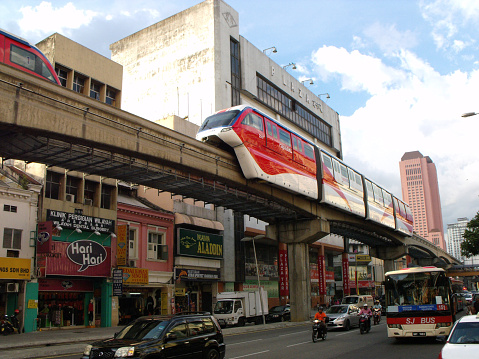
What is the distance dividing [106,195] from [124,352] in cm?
2389

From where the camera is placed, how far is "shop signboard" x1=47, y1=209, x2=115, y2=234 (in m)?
28.0

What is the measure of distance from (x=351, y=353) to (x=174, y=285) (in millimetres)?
22932

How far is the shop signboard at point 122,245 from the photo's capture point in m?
30.8

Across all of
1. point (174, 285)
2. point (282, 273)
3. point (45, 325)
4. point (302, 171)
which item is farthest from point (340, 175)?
point (45, 325)

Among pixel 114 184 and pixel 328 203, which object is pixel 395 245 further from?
pixel 114 184

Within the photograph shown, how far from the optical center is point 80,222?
29.5 m

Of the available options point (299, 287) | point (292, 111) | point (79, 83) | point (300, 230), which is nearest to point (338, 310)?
point (299, 287)

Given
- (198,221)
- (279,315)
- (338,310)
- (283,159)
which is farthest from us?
(279,315)

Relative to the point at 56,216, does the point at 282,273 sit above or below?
below

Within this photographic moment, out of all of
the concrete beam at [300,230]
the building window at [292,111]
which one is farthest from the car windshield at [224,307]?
the building window at [292,111]

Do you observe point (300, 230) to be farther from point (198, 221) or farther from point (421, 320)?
point (421, 320)

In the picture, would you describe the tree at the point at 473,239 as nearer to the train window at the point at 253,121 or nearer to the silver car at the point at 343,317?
the silver car at the point at 343,317

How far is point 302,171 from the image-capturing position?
3189 centimetres

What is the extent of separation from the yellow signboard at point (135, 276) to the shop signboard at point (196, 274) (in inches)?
161
